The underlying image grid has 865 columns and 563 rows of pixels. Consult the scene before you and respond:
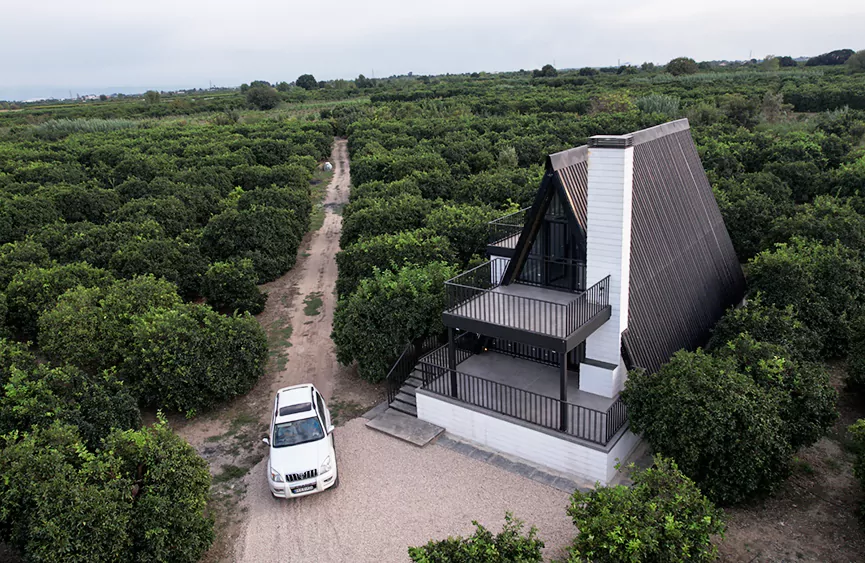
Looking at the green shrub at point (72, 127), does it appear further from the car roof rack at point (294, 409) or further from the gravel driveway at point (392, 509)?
the gravel driveway at point (392, 509)

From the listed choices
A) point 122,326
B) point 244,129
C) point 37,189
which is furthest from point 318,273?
point 244,129

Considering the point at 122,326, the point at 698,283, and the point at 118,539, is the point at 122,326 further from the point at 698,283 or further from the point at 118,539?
the point at 698,283

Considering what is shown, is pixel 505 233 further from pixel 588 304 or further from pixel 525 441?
pixel 525 441

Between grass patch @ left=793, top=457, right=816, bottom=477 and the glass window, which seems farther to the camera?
the glass window

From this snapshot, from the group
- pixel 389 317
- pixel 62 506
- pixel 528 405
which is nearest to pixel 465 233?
pixel 389 317

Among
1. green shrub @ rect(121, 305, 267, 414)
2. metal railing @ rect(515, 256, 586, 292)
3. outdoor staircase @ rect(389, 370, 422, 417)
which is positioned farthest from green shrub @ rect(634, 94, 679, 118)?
green shrub @ rect(121, 305, 267, 414)

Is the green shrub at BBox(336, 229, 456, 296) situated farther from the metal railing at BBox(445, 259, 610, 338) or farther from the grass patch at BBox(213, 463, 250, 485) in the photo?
the grass patch at BBox(213, 463, 250, 485)

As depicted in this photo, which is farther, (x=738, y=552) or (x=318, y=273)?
(x=318, y=273)
